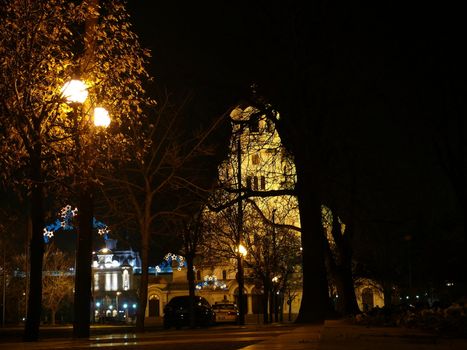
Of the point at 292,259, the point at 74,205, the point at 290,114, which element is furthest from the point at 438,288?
the point at 74,205

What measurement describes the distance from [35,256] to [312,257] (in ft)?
42.2

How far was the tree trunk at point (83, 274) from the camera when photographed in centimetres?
1650

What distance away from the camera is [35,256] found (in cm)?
A: 1611

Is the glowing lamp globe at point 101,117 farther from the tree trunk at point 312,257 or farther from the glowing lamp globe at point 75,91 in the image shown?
the tree trunk at point 312,257

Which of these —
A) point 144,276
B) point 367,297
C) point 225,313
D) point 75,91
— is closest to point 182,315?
point 225,313

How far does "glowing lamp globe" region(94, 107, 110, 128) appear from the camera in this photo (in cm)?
1702

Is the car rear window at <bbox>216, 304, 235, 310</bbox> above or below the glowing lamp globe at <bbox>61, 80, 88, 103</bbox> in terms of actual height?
below

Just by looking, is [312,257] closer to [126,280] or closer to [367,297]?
[367,297]

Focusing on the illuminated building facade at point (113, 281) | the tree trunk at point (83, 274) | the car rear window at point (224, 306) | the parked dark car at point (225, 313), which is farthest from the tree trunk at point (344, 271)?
the illuminated building facade at point (113, 281)

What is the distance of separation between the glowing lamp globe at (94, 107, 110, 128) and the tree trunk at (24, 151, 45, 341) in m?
1.64

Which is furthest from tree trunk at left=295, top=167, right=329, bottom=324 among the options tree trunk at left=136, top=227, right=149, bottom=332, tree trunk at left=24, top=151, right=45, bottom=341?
tree trunk at left=24, top=151, right=45, bottom=341

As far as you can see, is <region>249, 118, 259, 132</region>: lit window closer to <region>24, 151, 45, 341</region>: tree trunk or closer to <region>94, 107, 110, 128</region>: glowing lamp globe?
<region>94, 107, 110, 128</region>: glowing lamp globe

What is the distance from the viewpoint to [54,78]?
654 inches

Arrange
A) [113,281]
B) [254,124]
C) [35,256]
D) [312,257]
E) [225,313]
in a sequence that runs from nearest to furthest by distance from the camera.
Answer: [35,256] → [312,257] → [254,124] → [225,313] → [113,281]
